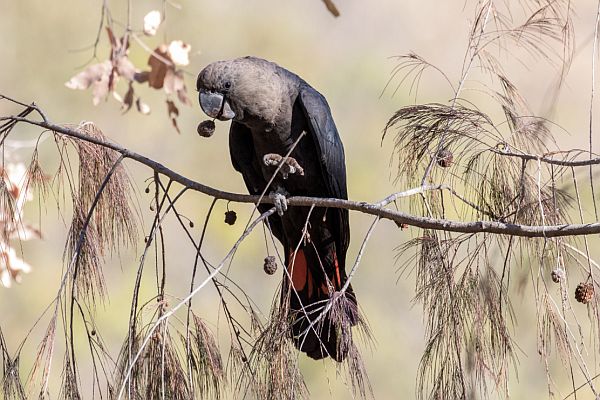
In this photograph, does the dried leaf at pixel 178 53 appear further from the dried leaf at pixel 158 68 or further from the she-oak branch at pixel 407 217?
the she-oak branch at pixel 407 217

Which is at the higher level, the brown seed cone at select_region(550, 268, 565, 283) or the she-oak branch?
the she-oak branch

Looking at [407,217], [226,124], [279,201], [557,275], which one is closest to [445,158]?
[407,217]

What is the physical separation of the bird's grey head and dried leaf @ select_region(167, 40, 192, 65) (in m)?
0.69

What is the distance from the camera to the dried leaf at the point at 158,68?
5.74 feet

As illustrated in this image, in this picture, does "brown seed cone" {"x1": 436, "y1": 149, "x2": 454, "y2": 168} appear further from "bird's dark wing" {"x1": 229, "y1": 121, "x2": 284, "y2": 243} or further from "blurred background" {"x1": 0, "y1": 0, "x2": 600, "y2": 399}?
"blurred background" {"x1": 0, "y1": 0, "x2": 600, "y2": 399}

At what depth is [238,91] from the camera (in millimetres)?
2510

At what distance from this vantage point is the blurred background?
5.45 metres

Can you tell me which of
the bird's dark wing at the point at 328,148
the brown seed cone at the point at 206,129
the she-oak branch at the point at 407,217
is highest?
the bird's dark wing at the point at 328,148

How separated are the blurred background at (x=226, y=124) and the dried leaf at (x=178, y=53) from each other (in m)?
3.48

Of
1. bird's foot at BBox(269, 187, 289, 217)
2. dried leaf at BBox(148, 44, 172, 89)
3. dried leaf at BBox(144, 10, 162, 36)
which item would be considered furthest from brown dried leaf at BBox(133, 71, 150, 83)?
bird's foot at BBox(269, 187, 289, 217)

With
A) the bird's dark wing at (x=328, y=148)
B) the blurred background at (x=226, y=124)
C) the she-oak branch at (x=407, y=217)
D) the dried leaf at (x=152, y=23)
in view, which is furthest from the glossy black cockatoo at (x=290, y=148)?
the blurred background at (x=226, y=124)

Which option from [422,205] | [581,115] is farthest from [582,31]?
[422,205]

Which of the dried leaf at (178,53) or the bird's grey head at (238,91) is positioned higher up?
the bird's grey head at (238,91)

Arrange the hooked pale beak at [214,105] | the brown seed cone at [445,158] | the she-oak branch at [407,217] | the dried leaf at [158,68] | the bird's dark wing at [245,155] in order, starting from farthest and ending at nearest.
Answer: the bird's dark wing at [245,155], the hooked pale beak at [214,105], the brown seed cone at [445,158], the dried leaf at [158,68], the she-oak branch at [407,217]
